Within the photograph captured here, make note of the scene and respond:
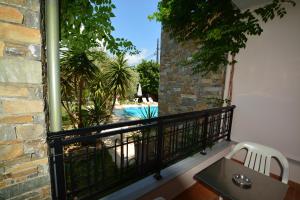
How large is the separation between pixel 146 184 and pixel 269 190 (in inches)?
41.9

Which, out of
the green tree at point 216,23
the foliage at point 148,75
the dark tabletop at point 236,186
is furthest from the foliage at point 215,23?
the foliage at point 148,75

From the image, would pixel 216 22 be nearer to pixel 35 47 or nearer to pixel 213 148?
pixel 213 148

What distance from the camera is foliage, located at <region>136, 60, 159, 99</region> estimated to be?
1334 centimetres

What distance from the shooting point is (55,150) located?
3.64 feet

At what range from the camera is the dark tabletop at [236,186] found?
117 cm

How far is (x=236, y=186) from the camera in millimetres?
1256

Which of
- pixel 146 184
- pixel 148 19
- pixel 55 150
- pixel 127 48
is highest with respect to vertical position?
pixel 148 19

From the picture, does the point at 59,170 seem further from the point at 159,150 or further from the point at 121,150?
the point at 159,150

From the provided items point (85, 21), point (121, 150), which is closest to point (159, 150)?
point (121, 150)

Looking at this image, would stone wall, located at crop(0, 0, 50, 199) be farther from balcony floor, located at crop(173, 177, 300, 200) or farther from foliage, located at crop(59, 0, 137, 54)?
balcony floor, located at crop(173, 177, 300, 200)

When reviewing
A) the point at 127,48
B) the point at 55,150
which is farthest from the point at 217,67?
the point at 55,150

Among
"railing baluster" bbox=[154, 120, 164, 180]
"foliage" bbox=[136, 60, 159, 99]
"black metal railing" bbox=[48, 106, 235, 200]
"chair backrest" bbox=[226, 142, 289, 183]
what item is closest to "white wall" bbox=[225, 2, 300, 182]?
"black metal railing" bbox=[48, 106, 235, 200]

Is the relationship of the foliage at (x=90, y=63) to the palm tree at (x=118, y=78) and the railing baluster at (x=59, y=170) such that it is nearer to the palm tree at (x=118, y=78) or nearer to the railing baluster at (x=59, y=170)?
the palm tree at (x=118, y=78)

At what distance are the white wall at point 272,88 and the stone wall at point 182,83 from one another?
420 millimetres
